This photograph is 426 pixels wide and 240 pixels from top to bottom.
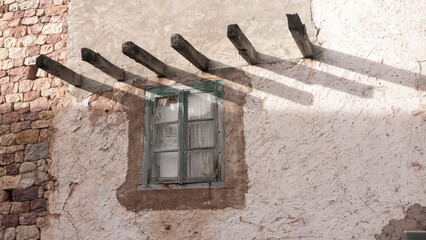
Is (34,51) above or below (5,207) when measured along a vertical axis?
above

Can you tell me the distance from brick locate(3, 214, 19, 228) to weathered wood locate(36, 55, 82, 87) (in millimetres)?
1374

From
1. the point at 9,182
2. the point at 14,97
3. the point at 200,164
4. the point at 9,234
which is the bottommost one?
the point at 9,234

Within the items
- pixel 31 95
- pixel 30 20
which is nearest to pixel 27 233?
pixel 31 95

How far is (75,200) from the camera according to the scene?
469cm

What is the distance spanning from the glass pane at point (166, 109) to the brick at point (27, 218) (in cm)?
147

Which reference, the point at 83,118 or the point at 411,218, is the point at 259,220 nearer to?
the point at 411,218

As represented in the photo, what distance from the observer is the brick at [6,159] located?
4992mm

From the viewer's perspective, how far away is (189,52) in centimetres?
419

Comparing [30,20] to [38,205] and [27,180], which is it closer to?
[27,180]

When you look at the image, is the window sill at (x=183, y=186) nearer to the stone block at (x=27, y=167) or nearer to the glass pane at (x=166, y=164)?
the glass pane at (x=166, y=164)

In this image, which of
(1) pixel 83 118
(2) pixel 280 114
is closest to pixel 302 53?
(2) pixel 280 114

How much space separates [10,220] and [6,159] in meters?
0.60

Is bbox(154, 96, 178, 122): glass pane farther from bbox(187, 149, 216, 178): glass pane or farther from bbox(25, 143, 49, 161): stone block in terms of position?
bbox(25, 143, 49, 161): stone block

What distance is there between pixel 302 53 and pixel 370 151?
3.13 feet
